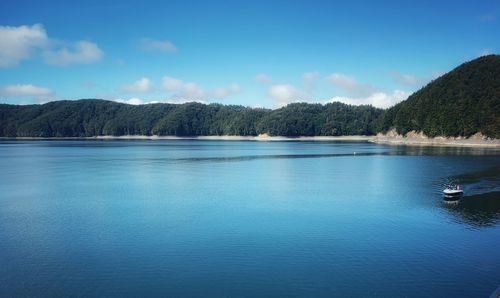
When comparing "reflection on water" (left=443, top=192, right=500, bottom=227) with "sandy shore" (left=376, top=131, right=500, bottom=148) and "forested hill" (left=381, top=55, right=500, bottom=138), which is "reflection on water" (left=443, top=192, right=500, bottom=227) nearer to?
"sandy shore" (left=376, top=131, right=500, bottom=148)

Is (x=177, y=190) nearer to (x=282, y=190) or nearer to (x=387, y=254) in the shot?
(x=282, y=190)

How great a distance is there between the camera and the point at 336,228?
21.1 metres

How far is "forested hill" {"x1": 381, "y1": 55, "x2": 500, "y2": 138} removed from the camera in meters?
109

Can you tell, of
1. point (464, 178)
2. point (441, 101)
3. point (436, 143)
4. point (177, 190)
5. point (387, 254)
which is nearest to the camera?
point (387, 254)

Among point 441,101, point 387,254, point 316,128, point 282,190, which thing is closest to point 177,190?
point 282,190

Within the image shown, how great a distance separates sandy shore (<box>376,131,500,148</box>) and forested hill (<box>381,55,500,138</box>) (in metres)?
1.50

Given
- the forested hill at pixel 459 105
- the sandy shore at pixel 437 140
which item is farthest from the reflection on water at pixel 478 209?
the forested hill at pixel 459 105

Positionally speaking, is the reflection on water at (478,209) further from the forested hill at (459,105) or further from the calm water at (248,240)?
the forested hill at (459,105)

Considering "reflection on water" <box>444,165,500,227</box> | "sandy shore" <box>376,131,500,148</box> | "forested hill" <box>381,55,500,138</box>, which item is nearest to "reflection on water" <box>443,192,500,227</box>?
"reflection on water" <box>444,165,500,227</box>

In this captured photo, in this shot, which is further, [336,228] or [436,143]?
[436,143]

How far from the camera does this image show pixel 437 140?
122 m

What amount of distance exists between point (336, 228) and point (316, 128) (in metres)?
178

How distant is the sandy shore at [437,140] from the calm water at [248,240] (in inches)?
3028

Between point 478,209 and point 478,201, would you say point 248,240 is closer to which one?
point 478,209
